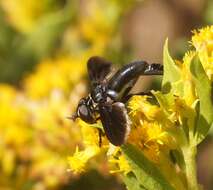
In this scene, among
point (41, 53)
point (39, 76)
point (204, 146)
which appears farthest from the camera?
point (41, 53)

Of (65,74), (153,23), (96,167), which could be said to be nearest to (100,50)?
(65,74)

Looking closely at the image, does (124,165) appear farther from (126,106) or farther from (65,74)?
(65,74)

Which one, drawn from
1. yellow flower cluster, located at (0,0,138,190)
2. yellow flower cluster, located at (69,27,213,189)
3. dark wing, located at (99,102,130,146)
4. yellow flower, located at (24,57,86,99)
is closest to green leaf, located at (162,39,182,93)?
yellow flower cluster, located at (69,27,213,189)

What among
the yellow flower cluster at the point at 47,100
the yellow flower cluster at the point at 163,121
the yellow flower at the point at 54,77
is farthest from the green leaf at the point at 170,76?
the yellow flower at the point at 54,77

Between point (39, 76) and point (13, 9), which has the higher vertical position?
point (13, 9)

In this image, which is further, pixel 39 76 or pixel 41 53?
pixel 41 53

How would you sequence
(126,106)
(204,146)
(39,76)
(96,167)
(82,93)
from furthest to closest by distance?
(39,76)
(204,146)
(82,93)
(96,167)
(126,106)

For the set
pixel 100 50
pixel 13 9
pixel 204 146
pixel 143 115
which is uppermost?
pixel 13 9

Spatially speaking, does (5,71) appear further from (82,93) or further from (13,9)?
(82,93)
